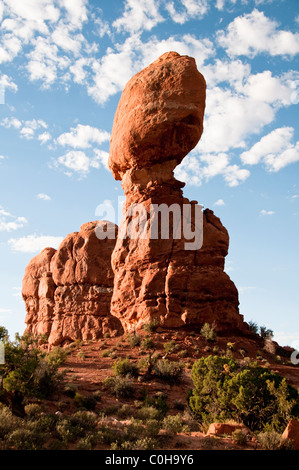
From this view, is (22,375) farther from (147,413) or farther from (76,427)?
(147,413)

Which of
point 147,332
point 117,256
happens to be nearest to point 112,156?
point 117,256

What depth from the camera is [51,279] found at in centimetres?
4012

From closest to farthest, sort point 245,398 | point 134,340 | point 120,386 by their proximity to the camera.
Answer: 1. point 245,398
2. point 120,386
3. point 134,340

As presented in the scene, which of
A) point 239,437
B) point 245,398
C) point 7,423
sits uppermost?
point 245,398

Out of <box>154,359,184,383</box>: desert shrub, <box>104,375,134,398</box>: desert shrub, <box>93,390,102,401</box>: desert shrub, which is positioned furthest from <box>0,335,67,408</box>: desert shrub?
<box>154,359,184,383</box>: desert shrub

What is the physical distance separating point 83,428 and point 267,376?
256 inches

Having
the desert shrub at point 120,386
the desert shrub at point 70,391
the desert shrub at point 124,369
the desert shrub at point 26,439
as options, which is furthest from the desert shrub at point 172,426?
the desert shrub at point 124,369

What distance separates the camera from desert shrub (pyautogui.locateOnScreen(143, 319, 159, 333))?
22859mm

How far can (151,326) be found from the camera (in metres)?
22.9

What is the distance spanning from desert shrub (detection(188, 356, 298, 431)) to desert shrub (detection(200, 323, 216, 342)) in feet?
23.7

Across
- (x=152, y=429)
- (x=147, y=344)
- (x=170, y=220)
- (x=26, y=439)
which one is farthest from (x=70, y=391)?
(x=170, y=220)

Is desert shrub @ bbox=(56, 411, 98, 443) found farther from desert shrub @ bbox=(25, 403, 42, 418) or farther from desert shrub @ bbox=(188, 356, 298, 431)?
desert shrub @ bbox=(188, 356, 298, 431)

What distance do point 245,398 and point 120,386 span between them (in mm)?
5342

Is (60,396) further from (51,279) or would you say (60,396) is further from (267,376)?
(51,279)
